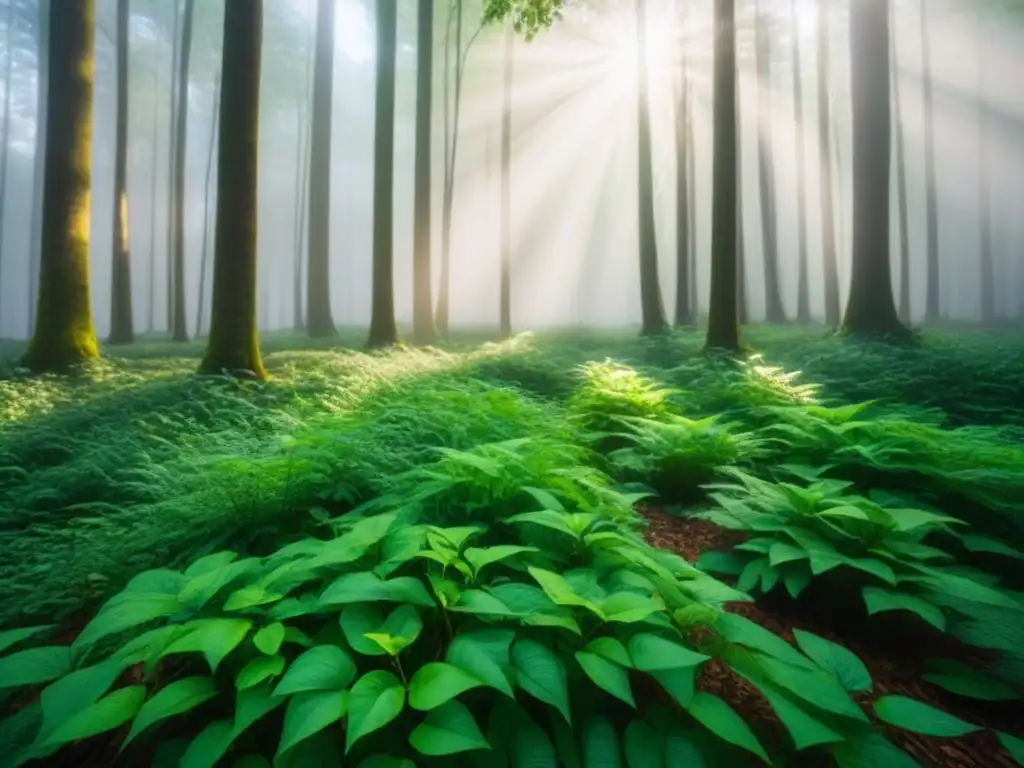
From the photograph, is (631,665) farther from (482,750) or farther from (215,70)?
(215,70)

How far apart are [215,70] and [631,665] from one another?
3427cm

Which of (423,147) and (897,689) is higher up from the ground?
(423,147)

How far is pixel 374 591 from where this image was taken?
203cm

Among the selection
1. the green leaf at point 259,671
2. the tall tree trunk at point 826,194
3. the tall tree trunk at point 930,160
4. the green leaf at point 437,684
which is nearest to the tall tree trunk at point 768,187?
the tall tree trunk at point 826,194

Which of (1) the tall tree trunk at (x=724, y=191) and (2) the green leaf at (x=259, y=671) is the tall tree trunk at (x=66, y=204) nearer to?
(2) the green leaf at (x=259, y=671)

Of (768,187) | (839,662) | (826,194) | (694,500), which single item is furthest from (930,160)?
(839,662)

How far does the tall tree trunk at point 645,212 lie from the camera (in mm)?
15086

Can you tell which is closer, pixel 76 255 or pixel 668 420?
pixel 668 420

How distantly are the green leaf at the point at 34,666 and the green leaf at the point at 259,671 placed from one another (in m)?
0.73

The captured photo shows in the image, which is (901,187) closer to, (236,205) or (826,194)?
(826,194)

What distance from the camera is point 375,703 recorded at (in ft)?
5.30

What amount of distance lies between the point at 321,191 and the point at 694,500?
17565mm

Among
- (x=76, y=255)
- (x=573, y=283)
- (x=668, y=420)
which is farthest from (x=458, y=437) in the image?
(x=573, y=283)

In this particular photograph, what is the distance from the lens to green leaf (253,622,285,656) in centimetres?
181
